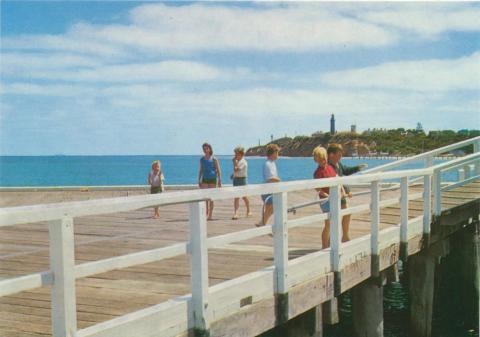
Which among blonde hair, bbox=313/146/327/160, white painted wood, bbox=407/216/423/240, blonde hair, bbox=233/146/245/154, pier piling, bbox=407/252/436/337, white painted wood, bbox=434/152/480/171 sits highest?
blonde hair, bbox=313/146/327/160

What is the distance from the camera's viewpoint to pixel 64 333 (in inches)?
151

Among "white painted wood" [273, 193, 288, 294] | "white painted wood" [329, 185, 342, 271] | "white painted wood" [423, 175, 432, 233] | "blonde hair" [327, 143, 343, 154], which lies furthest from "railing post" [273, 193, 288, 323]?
"white painted wood" [423, 175, 432, 233]

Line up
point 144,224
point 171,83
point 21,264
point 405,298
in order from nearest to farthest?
point 21,264 < point 144,224 < point 405,298 < point 171,83

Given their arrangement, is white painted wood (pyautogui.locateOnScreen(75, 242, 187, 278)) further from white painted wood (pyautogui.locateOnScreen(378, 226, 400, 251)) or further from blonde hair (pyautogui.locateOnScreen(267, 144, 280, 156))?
blonde hair (pyautogui.locateOnScreen(267, 144, 280, 156))

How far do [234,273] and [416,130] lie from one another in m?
116

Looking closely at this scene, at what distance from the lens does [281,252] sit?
6.14m

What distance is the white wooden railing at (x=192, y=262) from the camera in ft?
12.4

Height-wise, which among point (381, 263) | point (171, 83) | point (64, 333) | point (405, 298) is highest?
point (171, 83)

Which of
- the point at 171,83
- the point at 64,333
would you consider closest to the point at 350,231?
the point at 64,333

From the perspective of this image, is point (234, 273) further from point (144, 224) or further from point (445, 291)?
point (445, 291)

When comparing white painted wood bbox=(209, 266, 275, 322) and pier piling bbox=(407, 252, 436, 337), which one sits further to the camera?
pier piling bbox=(407, 252, 436, 337)

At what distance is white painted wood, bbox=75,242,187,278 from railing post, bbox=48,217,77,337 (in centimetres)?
11

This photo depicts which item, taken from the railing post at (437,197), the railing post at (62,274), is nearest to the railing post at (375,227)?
the railing post at (437,197)

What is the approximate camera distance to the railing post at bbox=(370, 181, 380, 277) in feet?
27.1
